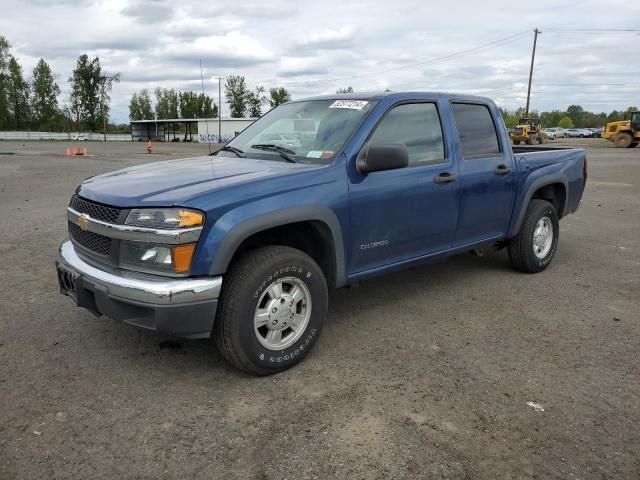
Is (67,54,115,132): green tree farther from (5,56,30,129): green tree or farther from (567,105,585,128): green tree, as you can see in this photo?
(567,105,585,128): green tree

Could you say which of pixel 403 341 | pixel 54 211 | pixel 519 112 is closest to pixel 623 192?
pixel 403 341

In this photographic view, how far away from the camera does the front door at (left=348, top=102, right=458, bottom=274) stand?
3.74m

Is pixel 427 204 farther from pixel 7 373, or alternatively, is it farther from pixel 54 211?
pixel 54 211

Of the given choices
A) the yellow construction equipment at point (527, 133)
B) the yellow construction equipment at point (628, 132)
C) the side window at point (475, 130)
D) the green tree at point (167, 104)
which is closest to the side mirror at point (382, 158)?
the side window at point (475, 130)

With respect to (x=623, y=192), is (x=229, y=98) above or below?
above

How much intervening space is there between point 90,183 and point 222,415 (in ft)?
6.10

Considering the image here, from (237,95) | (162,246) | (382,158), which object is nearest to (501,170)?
(382,158)

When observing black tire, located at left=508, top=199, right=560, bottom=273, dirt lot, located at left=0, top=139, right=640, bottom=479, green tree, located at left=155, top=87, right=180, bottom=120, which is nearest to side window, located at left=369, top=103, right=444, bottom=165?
dirt lot, located at left=0, top=139, right=640, bottom=479

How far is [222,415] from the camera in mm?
2918

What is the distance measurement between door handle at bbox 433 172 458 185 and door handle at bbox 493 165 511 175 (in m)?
0.65

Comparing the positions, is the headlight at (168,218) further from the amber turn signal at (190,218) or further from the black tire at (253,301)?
the black tire at (253,301)

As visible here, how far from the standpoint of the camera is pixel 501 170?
16.0 ft

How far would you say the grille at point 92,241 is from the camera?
3209 mm

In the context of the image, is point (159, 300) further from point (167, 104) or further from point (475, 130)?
point (167, 104)
